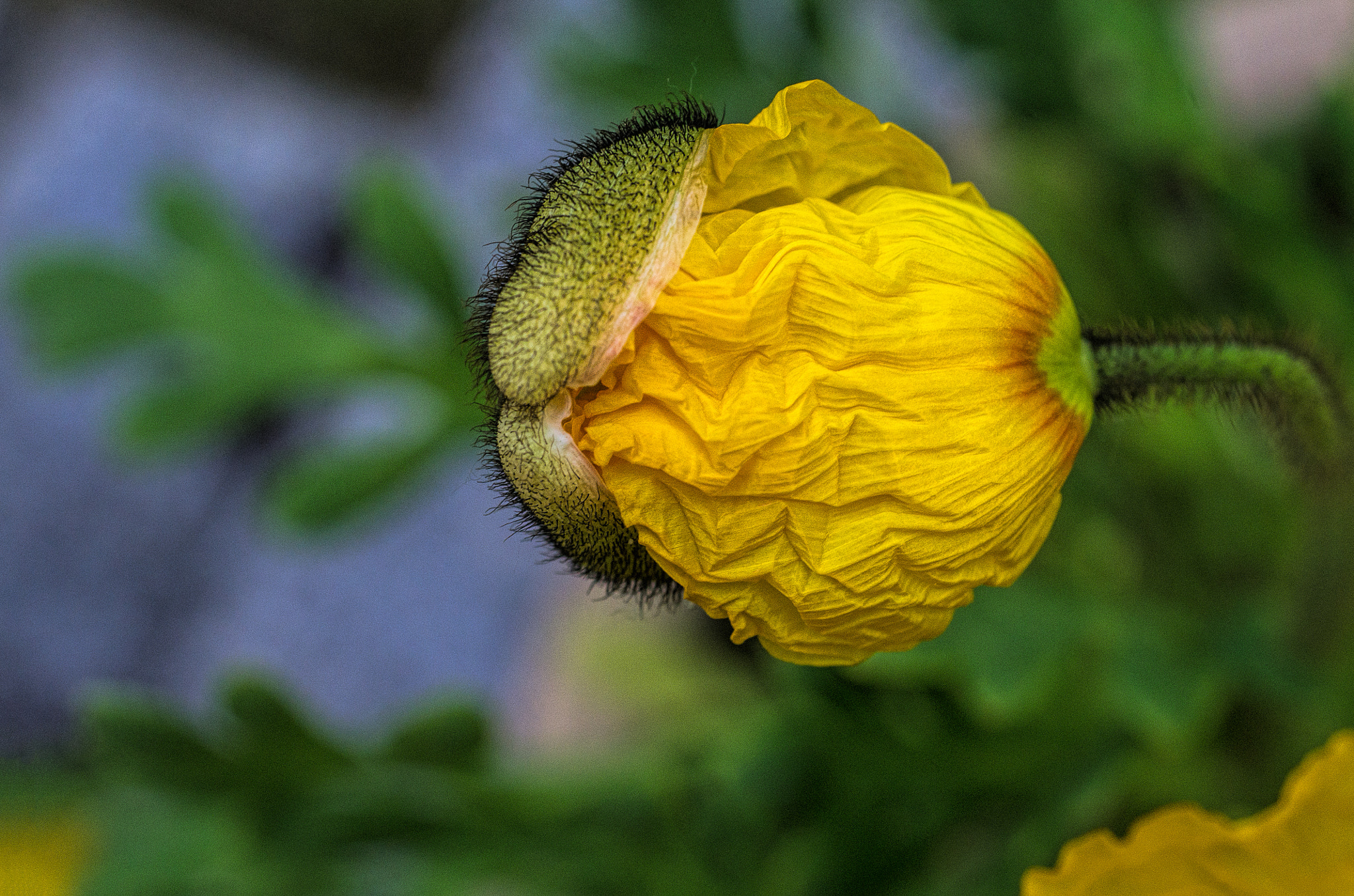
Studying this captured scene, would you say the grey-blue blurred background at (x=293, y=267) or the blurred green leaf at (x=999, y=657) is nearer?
the blurred green leaf at (x=999, y=657)

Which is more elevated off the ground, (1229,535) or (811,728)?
(811,728)

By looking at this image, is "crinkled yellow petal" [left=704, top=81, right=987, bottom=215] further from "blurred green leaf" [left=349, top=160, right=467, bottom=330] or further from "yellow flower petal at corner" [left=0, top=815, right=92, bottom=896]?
"yellow flower petal at corner" [left=0, top=815, right=92, bottom=896]

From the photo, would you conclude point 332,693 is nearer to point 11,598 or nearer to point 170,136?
point 11,598

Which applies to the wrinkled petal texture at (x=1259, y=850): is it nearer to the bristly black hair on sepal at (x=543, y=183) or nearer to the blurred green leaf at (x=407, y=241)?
the bristly black hair on sepal at (x=543, y=183)

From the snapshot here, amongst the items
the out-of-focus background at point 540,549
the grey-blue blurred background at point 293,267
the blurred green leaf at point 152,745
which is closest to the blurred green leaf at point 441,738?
the out-of-focus background at point 540,549

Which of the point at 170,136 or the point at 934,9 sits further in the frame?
the point at 170,136

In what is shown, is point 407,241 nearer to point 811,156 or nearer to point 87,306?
point 87,306

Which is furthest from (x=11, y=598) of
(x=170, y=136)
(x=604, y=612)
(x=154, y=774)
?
(x=154, y=774)
